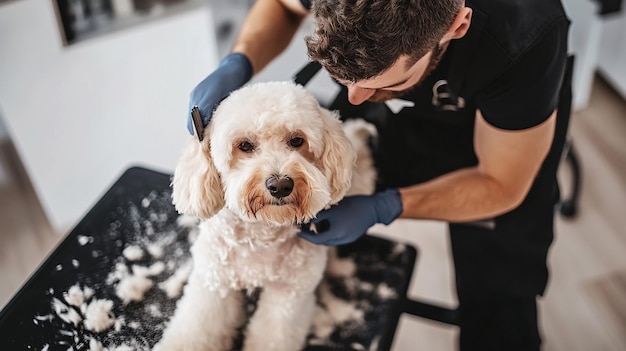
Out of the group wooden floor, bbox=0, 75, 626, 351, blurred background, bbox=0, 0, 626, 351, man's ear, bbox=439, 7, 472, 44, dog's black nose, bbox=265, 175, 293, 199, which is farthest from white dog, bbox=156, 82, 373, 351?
wooden floor, bbox=0, 75, 626, 351

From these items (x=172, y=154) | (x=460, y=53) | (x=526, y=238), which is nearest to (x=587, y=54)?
(x=526, y=238)

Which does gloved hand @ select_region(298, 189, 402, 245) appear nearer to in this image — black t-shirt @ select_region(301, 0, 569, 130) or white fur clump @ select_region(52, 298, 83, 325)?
black t-shirt @ select_region(301, 0, 569, 130)

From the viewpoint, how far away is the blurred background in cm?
161

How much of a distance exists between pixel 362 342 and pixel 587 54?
154 cm

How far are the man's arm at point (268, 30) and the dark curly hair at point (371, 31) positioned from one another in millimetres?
342

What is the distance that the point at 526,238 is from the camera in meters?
1.34

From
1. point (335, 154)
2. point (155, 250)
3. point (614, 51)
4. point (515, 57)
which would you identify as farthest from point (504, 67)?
point (614, 51)

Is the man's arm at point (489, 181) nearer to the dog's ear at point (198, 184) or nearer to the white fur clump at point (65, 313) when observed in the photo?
the dog's ear at point (198, 184)

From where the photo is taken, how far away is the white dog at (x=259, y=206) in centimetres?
88

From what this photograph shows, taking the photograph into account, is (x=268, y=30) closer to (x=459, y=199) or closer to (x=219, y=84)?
(x=219, y=84)

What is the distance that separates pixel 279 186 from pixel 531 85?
0.49 metres

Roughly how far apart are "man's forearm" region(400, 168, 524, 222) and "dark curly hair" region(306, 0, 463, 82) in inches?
13.1

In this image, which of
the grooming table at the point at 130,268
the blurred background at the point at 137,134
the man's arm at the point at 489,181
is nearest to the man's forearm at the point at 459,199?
the man's arm at the point at 489,181

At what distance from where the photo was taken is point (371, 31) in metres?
0.83
